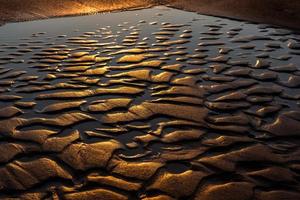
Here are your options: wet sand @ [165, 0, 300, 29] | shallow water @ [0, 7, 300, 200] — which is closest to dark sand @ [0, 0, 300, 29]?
wet sand @ [165, 0, 300, 29]

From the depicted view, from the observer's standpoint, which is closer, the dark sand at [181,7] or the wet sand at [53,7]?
the dark sand at [181,7]

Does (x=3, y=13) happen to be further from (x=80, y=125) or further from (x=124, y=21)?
(x=80, y=125)

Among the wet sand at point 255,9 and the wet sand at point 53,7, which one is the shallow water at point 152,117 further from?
the wet sand at point 53,7

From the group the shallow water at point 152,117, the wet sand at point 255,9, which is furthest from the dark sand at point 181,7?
the shallow water at point 152,117

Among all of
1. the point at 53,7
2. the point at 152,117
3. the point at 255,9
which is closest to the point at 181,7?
the point at 255,9

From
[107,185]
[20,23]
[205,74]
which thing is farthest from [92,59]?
[20,23]

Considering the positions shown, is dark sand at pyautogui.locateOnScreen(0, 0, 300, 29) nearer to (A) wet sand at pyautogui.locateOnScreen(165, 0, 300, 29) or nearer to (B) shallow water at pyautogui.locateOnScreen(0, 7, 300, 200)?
(A) wet sand at pyautogui.locateOnScreen(165, 0, 300, 29)
